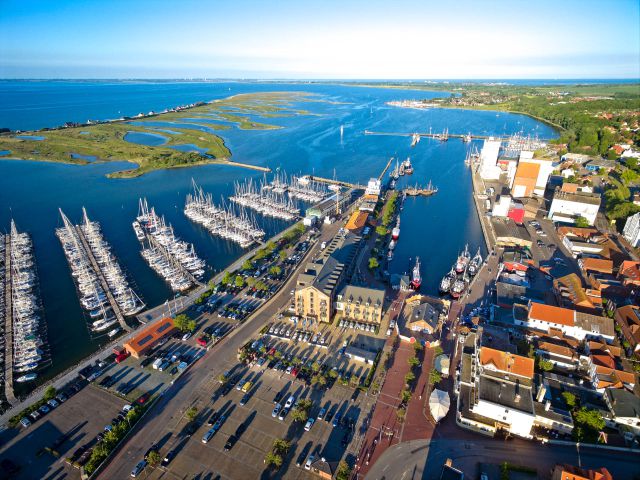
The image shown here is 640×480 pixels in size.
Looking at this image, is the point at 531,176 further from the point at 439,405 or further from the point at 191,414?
the point at 191,414

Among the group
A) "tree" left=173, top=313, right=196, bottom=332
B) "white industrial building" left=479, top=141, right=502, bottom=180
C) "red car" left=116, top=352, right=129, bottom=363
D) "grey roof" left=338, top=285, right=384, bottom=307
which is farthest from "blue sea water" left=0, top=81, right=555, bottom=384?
"grey roof" left=338, top=285, right=384, bottom=307

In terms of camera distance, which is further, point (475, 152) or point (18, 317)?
point (475, 152)

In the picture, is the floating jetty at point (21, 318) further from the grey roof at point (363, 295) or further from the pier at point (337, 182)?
the pier at point (337, 182)

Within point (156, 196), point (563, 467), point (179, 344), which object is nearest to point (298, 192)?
point (156, 196)

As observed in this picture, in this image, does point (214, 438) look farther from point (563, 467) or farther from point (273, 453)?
point (563, 467)

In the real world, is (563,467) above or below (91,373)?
above

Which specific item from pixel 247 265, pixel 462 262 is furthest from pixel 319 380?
pixel 462 262
